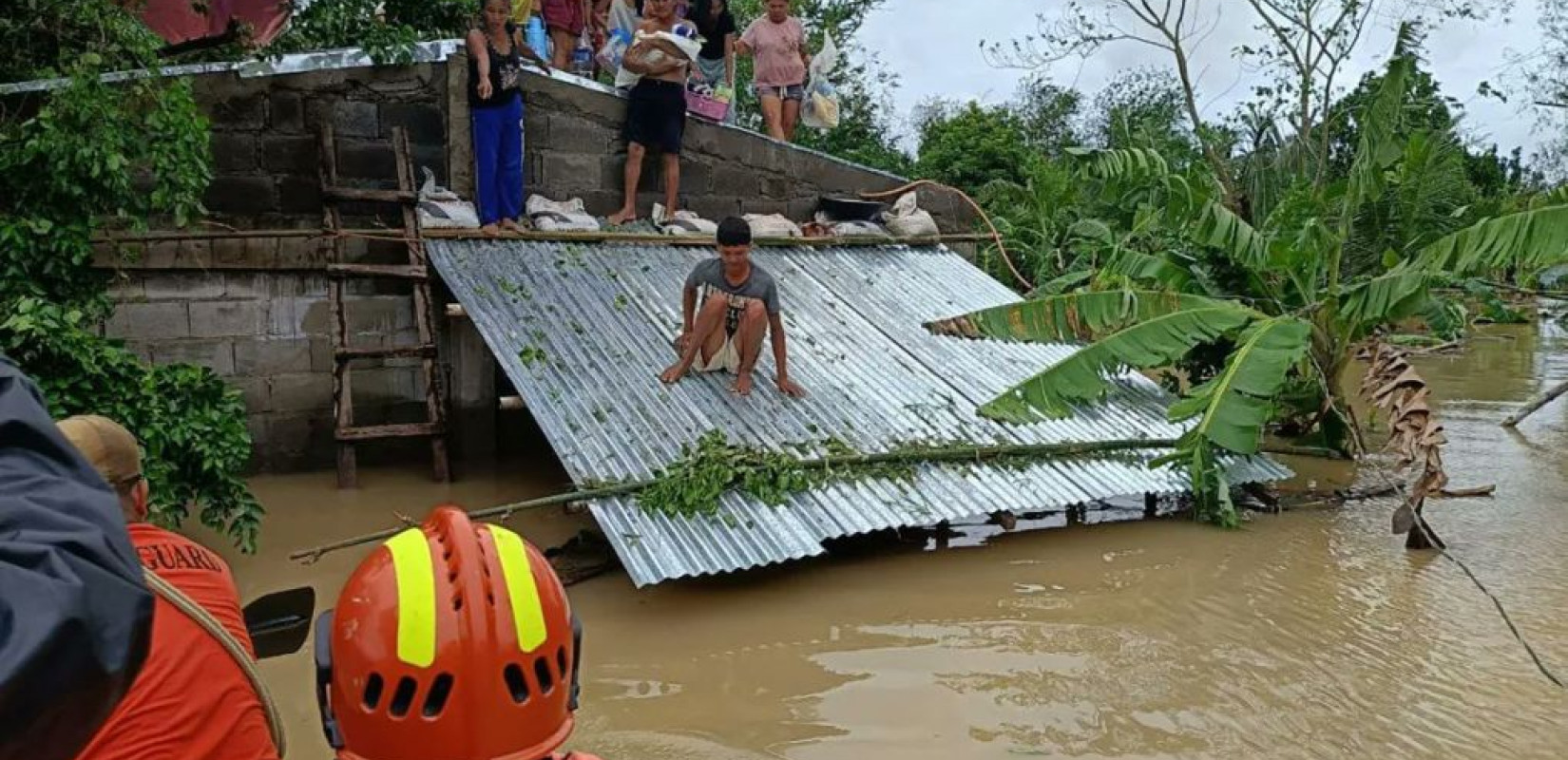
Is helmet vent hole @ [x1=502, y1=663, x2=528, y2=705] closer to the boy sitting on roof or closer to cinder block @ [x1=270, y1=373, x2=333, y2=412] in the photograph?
the boy sitting on roof

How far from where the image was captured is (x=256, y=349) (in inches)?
278

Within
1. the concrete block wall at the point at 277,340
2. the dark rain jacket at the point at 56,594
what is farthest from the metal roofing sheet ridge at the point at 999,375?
the dark rain jacket at the point at 56,594

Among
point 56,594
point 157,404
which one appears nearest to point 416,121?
point 157,404

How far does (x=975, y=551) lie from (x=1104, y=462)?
1002 mm

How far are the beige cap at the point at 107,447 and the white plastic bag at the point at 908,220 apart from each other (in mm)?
7434

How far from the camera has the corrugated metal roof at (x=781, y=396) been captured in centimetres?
540

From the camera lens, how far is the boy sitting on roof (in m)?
6.34

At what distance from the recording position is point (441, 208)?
759 centimetres

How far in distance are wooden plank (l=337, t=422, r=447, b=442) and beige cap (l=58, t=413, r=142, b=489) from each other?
13.6ft

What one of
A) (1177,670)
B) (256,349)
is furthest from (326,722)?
(256,349)

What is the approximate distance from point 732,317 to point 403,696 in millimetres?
5029

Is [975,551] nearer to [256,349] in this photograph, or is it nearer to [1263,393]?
[1263,393]

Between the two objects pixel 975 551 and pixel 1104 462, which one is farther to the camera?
pixel 1104 462

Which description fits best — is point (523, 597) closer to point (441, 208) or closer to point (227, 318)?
point (227, 318)
